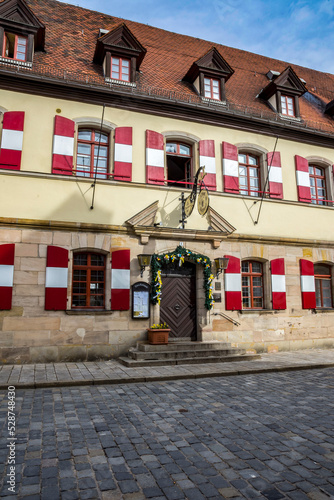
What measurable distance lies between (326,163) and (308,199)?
71.4 inches

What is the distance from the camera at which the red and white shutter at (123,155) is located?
35.2 feet

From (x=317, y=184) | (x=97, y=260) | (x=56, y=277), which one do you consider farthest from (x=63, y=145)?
(x=317, y=184)

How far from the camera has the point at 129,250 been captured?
1043 centimetres

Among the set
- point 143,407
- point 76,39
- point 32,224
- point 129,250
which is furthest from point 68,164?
point 143,407

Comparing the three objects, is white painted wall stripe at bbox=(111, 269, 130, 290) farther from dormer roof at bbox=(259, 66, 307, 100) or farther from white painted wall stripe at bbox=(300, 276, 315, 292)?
dormer roof at bbox=(259, 66, 307, 100)

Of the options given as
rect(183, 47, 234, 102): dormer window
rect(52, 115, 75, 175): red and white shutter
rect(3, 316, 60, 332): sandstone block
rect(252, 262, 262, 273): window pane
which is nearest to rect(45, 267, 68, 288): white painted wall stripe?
rect(3, 316, 60, 332): sandstone block

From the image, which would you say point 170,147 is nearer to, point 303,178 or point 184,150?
point 184,150

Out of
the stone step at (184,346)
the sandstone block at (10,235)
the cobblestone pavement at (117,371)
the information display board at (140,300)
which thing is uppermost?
the sandstone block at (10,235)

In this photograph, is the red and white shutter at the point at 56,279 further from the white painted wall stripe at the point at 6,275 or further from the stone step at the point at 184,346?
the stone step at the point at 184,346

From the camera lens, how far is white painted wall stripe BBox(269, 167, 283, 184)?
1251 centimetres


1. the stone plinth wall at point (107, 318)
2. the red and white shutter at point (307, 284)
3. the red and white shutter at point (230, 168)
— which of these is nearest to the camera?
the stone plinth wall at point (107, 318)

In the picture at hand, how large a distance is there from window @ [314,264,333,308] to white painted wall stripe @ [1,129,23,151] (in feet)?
32.9

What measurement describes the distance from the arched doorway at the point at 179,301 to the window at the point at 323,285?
460cm

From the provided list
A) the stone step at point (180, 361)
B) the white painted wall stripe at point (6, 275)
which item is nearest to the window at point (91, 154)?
the white painted wall stripe at point (6, 275)
